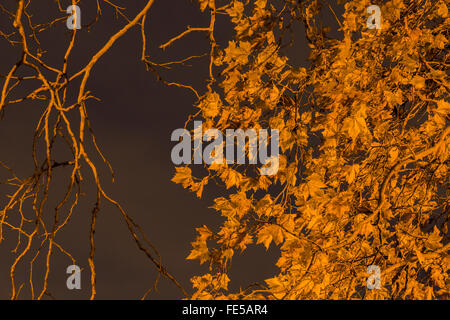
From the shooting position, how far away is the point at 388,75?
12.2ft

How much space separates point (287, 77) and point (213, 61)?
1.68ft

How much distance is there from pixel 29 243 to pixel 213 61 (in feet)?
5.64

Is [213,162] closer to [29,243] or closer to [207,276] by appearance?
[207,276]

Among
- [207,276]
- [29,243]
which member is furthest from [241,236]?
[29,243]

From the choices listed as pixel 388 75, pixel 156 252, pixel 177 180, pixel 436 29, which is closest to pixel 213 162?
pixel 177 180

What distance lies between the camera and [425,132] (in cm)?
379
